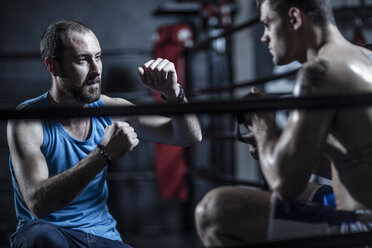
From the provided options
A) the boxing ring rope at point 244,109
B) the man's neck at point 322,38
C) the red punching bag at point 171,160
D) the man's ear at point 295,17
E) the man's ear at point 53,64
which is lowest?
the red punching bag at point 171,160

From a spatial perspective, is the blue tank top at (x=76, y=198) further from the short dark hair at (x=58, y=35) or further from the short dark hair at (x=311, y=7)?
the short dark hair at (x=311, y=7)

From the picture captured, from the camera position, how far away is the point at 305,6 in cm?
122

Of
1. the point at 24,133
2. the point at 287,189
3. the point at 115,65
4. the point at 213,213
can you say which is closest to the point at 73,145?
the point at 24,133

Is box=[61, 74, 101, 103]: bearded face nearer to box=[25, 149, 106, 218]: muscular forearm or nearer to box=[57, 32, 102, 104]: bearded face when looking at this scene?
box=[57, 32, 102, 104]: bearded face

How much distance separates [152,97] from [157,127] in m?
2.40

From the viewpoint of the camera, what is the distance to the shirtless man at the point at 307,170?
3.51 feet

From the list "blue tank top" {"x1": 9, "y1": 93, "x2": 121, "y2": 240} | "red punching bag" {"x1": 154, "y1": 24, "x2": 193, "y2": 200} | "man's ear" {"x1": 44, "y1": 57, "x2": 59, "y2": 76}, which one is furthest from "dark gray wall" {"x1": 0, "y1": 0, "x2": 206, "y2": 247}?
"blue tank top" {"x1": 9, "y1": 93, "x2": 121, "y2": 240}

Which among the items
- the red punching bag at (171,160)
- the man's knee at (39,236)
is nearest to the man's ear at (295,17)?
the man's knee at (39,236)

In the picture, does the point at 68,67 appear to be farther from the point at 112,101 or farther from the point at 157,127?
the point at 157,127

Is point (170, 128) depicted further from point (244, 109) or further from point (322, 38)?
point (244, 109)

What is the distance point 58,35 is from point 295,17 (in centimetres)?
81

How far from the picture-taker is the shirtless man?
1070mm

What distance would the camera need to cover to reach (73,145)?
149cm

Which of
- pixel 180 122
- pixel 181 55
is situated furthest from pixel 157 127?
pixel 181 55
